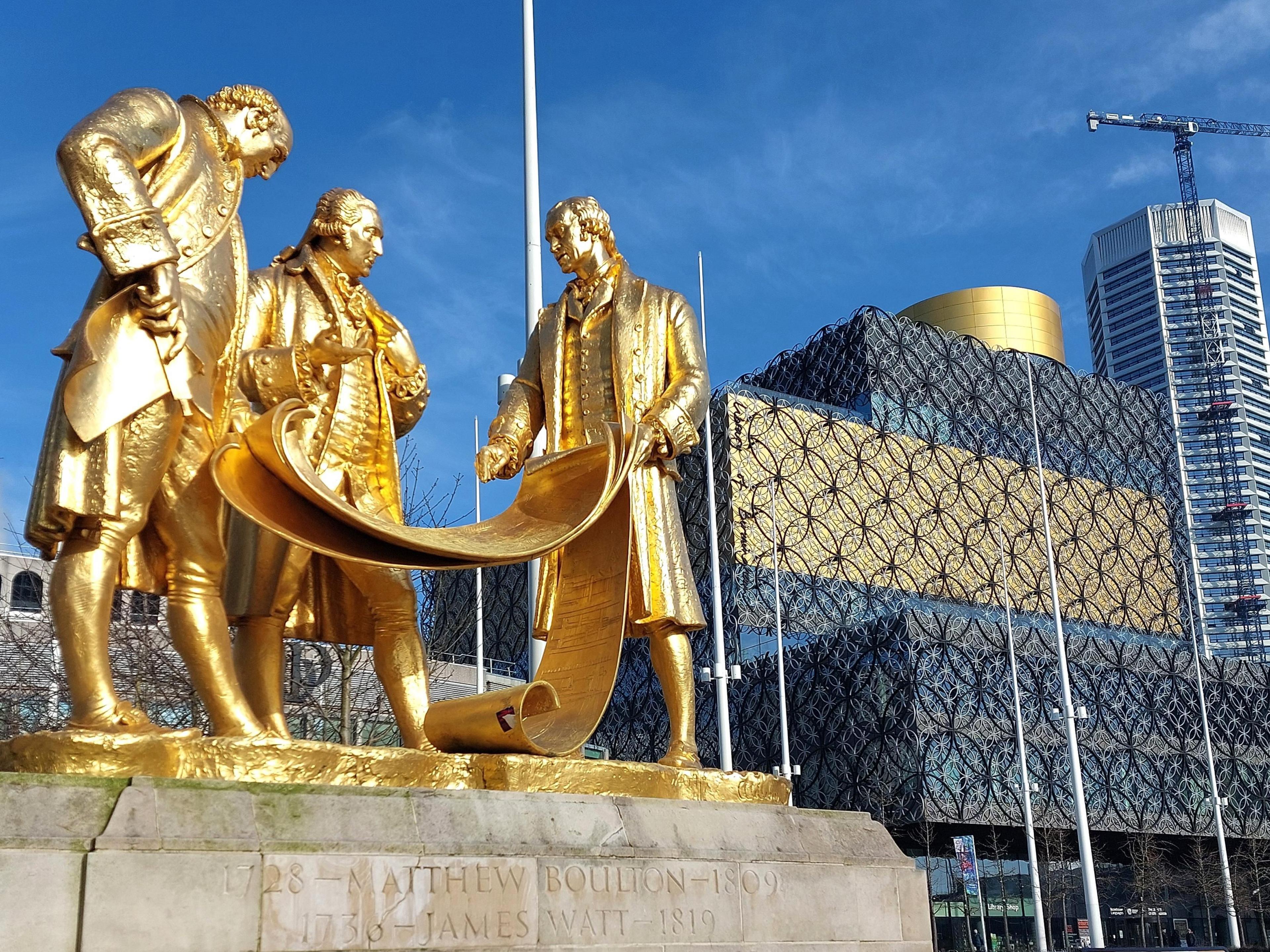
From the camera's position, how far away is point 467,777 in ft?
19.5

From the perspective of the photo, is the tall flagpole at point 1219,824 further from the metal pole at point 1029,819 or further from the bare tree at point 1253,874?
the metal pole at point 1029,819

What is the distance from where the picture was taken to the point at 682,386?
7.35 m

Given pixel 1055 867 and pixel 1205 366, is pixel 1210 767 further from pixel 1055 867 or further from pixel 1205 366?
pixel 1205 366

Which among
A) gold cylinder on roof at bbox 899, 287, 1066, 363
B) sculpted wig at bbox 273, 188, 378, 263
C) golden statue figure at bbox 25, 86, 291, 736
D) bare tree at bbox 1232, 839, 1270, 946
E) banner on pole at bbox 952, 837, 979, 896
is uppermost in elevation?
gold cylinder on roof at bbox 899, 287, 1066, 363

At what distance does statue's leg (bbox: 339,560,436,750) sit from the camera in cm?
666

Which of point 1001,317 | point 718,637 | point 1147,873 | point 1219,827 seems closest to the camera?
point 718,637

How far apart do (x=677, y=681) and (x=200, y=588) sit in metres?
2.46

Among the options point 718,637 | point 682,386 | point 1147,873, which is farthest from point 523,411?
point 1147,873

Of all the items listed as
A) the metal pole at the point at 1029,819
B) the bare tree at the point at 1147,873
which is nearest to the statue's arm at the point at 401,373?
the metal pole at the point at 1029,819

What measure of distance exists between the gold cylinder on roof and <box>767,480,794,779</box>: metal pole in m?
23.7

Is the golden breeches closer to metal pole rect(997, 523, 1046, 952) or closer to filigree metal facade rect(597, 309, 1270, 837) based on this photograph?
metal pole rect(997, 523, 1046, 952)

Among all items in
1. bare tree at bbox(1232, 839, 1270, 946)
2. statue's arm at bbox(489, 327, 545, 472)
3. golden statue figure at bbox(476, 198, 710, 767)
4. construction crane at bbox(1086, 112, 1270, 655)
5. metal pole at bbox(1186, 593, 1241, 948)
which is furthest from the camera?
construction crane at bbox(1086, 112, 1270, 655)

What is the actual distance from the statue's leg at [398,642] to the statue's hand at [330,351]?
1.00 m

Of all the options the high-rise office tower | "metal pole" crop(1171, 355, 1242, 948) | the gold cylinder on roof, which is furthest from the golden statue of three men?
the high-rise office tower
